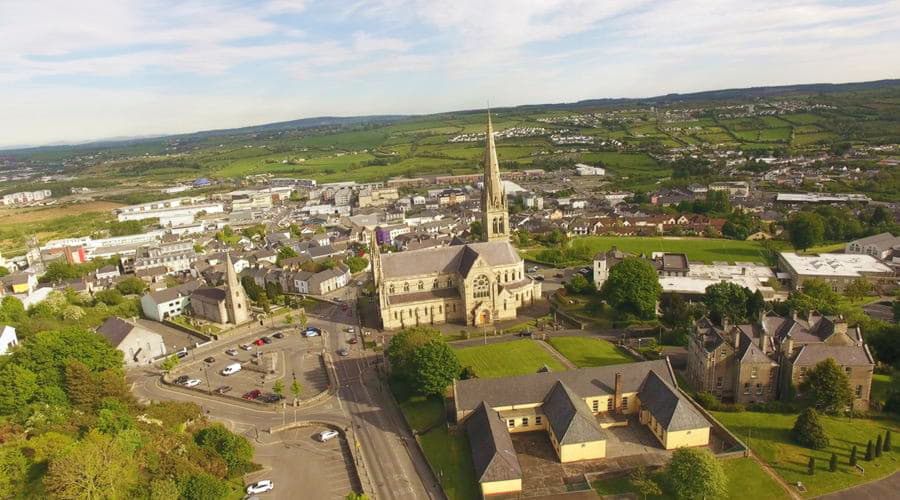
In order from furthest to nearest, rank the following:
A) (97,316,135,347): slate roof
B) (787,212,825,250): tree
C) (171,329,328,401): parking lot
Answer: (787,212,825,250): tree, (97,316,135,347): slate roof, (171,329,328,401): parking lot

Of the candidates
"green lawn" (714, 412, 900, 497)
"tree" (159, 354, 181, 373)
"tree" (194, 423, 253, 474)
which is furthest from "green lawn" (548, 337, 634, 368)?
"tree" (159, 354, 181, 373)

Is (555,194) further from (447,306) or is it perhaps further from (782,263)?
(447,306)

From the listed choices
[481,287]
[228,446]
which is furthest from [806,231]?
[228,446]

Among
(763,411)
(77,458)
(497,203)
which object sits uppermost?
(497,203)

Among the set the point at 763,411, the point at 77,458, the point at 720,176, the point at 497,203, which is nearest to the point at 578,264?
the point at 497,203

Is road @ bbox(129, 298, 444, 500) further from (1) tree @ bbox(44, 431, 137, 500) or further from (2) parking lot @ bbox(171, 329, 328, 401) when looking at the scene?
(1) tree @ bbox(44, 431, 137, 500)
